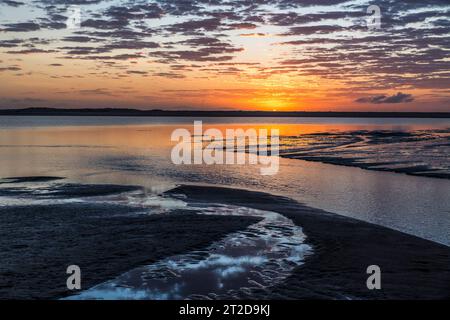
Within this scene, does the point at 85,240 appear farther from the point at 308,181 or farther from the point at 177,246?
the point at 308,181

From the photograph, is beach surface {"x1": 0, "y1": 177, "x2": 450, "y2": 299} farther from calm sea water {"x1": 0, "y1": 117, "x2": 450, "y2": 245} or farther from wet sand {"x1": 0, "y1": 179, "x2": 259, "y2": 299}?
calm sea water {"x1": 0, "y1": 117, "x2": 450, "y2": 245}

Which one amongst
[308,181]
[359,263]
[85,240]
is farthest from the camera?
[308,181]

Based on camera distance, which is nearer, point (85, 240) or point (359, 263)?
point (359, 263)

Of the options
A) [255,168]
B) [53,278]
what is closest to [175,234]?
[53,278]

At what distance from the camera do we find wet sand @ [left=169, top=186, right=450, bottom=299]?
299 inches

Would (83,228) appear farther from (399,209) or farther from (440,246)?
(399,209)

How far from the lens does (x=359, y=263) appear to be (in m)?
9.16

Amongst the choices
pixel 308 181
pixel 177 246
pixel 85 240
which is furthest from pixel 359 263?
pixel 308 181

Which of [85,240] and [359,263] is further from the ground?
[85,240]

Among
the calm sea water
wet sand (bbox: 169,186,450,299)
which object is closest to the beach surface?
wet sand (bbox: 169,186,450,299)

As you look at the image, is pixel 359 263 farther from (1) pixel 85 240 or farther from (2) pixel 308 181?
(2) pixel 308 181

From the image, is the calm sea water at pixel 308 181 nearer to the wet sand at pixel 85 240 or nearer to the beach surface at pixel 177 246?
the beach surface at pixel 177 246

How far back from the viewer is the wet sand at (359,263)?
759cm

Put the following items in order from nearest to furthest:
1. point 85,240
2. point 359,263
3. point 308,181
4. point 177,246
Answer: point 359,263 → point 177,246 → point 85,240 → point 308,181
